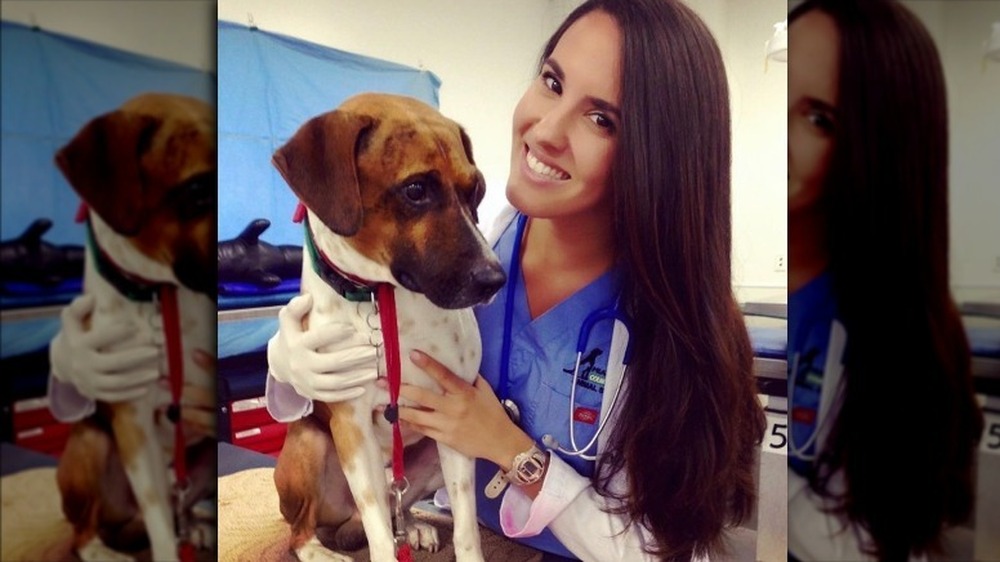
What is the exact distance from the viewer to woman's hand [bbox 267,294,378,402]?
52.3 inches

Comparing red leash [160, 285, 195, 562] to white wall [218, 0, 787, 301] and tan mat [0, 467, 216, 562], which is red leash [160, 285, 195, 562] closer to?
tan mat [0, 467, 216, 562]

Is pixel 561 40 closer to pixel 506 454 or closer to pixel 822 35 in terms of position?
pixel 822 35

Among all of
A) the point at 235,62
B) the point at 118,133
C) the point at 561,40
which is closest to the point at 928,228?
the point at 561,40

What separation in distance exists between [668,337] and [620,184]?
0.99 feet

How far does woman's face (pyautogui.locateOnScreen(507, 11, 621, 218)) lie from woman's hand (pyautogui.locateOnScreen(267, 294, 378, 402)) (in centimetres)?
42

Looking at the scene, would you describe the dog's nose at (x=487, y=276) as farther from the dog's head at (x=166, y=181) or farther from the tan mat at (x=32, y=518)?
the tan mat at (x=32, y=518)

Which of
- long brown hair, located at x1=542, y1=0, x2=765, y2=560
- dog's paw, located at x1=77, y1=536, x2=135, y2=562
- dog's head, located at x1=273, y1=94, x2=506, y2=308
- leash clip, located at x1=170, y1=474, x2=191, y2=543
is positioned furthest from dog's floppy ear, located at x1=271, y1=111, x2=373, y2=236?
dog's paw, located at x1=77, y1=536, x2=135, y2=562

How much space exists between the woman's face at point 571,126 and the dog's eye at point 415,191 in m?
0.17

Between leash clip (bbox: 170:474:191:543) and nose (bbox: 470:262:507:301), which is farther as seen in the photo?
leash clip (bbox: 170:474:191:543)

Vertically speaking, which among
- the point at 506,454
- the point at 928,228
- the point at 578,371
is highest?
the point at 928,228

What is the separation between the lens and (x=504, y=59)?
1351 millimetres

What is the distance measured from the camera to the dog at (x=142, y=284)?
1329mm

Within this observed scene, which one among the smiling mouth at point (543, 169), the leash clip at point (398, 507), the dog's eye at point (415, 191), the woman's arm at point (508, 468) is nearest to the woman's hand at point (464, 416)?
the woman's arm at point (508, 468)

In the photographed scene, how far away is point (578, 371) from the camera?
4.34 feet
